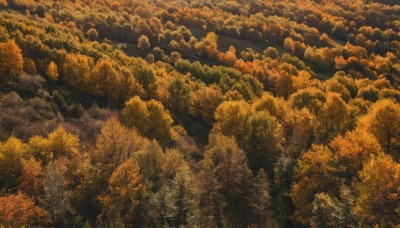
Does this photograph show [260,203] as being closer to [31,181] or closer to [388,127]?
[388,127]

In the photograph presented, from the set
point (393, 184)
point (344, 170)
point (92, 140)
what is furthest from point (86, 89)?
point (393, 184)

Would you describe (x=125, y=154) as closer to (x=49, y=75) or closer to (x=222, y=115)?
(x=222, y=115)

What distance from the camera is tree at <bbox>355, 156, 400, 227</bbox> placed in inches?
1780

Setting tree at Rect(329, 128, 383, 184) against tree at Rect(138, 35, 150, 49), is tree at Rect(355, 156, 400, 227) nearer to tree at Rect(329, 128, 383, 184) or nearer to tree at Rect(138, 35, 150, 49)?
tree at Rect(329, 128, 383, 184)

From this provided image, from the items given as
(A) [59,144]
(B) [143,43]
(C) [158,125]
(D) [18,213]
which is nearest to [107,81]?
(C) [158,125]

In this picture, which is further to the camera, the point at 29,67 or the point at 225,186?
the point at 29,67

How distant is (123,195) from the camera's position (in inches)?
2126

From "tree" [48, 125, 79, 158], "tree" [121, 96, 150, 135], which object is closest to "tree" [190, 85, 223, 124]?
"tree" [121, 96, 150, 135]

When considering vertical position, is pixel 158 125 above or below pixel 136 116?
below

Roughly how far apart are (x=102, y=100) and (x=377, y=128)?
80.4m

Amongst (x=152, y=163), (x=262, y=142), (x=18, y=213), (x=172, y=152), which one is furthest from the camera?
(x=262, y=142)

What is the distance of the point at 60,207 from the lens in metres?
52.5

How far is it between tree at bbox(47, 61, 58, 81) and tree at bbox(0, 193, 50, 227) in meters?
68.3

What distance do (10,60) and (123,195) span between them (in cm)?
7034
